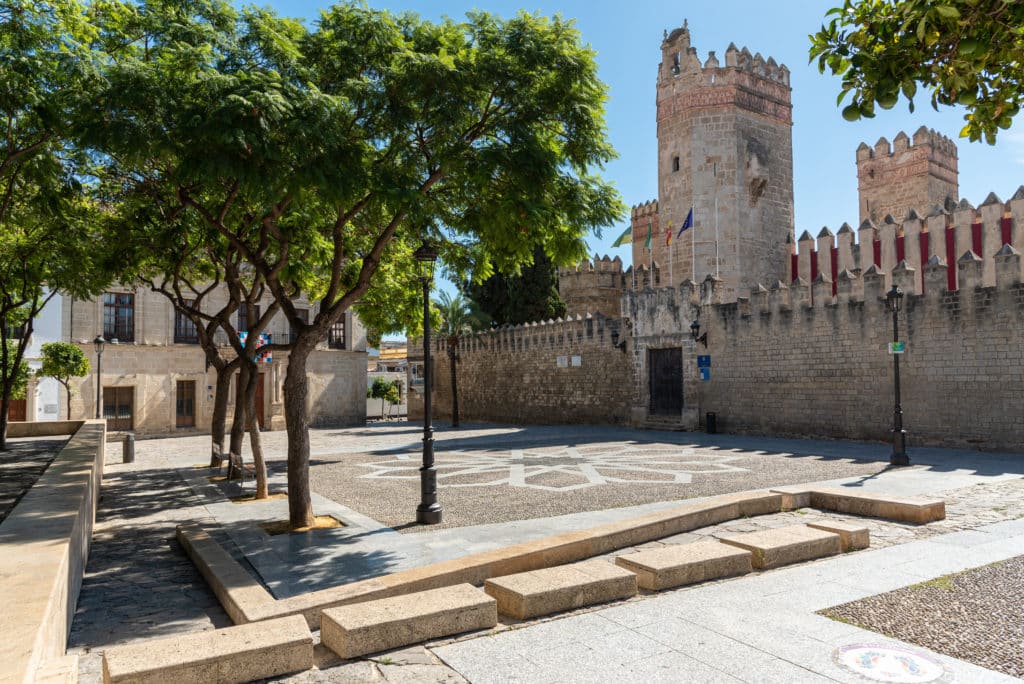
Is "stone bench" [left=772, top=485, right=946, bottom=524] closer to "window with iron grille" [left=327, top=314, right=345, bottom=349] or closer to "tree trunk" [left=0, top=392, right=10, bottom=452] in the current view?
"tree trunk" [left=0, top=392, right=10, bottom=452]

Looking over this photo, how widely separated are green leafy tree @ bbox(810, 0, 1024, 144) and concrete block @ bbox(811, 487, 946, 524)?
5612 mm

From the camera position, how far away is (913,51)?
3.55 m

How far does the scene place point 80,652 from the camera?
15.8 ft

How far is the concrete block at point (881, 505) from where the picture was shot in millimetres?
7949

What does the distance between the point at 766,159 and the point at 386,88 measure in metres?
25.3

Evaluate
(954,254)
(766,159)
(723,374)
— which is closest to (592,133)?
(723,374)

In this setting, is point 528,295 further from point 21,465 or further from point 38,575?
point 38,575

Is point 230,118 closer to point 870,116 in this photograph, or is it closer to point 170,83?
point 170,83

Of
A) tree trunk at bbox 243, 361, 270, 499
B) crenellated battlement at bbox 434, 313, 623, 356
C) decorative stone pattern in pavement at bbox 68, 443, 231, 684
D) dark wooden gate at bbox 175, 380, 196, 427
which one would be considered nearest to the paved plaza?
decorative stone pattern in pavement at bbox 68, 443, 231, 684

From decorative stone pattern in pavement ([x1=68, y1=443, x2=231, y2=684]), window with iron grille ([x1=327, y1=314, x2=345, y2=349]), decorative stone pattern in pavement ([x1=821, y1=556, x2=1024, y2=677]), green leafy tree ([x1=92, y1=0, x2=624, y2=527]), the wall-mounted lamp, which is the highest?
green leafy tree ([x1=92, y1=0, x2=624, y2=527])

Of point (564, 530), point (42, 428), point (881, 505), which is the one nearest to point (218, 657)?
point (564, 530)

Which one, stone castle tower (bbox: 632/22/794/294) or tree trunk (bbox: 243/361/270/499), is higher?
stone castle tower (bbox: 632/22/794/294)

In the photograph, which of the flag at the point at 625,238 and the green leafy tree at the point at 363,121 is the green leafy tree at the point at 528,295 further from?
the green leafy tree at the point at 363,121

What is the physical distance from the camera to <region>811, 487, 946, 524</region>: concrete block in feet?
26.1
